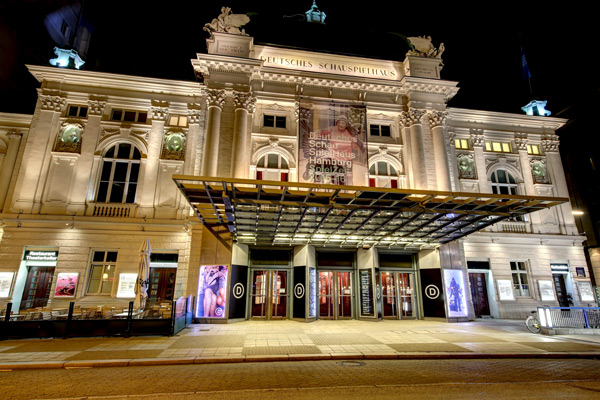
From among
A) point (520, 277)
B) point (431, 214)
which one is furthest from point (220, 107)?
point (520, 277)

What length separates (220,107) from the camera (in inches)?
780

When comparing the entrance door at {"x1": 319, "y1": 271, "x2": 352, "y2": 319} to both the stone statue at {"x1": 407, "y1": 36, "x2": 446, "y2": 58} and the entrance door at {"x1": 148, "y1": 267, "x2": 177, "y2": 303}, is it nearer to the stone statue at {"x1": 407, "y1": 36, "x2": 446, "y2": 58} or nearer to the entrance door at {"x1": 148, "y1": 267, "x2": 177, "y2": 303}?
the entrance door at {"x1": 148, "y1": 267, "x2": 177, "y2": 303}

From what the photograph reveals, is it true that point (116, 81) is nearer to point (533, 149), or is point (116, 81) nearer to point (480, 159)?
point (480, 159)

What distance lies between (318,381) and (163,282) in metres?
14.4

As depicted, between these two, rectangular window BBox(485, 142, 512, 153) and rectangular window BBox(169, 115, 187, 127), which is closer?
rectangular window BBox(169, 115, 187, 127)

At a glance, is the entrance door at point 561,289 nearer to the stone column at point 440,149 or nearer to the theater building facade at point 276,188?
the theater building facade at point 276,188

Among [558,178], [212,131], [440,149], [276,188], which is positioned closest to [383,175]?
[440,149]

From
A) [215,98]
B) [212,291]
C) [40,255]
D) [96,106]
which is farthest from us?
[96,106]

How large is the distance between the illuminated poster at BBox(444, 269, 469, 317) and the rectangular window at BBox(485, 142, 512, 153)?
10758 millimetres

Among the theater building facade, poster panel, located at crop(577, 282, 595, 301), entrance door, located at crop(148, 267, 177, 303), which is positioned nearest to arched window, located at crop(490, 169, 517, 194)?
the theater building facade

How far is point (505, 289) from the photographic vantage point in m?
20.3

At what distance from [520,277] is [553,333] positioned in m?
9.43

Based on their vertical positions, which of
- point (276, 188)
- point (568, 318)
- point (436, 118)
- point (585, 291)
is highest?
point (436, 118)

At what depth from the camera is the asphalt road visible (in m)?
5.89
